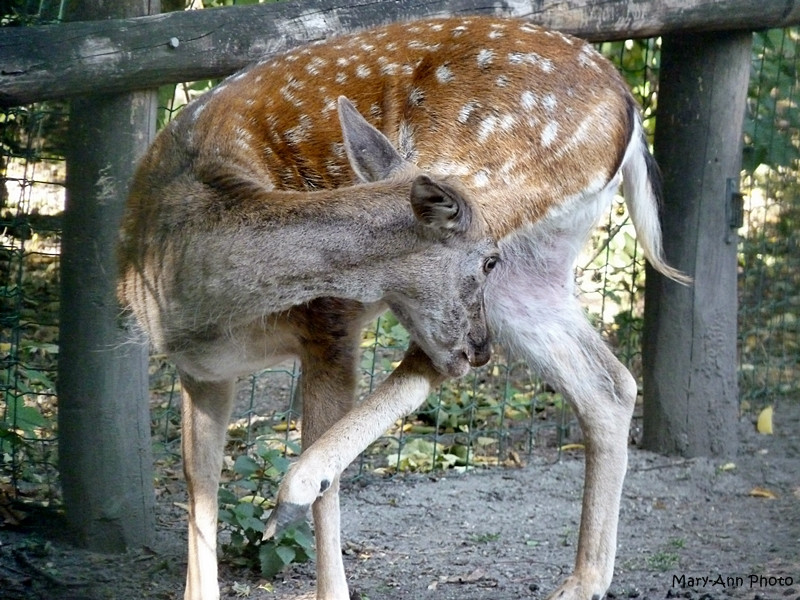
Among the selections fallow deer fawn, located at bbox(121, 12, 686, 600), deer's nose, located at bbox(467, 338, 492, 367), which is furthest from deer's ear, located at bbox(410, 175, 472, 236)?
deer's nose, located at bbox(467, 338, 492, 367)

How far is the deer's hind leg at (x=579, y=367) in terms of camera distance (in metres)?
4.25

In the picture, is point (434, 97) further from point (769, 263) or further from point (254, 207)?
point (769, 263)

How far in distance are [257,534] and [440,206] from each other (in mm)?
1601

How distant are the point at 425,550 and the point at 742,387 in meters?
2.44

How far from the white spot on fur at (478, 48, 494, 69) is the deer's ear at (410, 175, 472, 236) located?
0.70 meters

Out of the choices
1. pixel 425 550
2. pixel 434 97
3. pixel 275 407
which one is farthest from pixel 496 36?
pixel 275 407

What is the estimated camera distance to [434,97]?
4078mm

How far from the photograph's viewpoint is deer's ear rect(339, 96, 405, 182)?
3695 millimetres

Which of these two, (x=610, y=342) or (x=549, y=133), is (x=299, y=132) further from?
(x=610, y=342)

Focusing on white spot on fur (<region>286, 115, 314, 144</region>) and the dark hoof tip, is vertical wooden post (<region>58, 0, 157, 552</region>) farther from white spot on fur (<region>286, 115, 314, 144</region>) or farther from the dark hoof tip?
the dark hoof tip

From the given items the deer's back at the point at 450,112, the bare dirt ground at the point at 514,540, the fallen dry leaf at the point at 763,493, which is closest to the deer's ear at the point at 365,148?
the deer's back at the point at 450,112

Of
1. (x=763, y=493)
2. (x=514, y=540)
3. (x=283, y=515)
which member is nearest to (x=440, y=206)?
(x=283, y=515)

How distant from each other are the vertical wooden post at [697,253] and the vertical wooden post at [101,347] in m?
2.59

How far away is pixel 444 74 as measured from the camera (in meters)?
4.12
